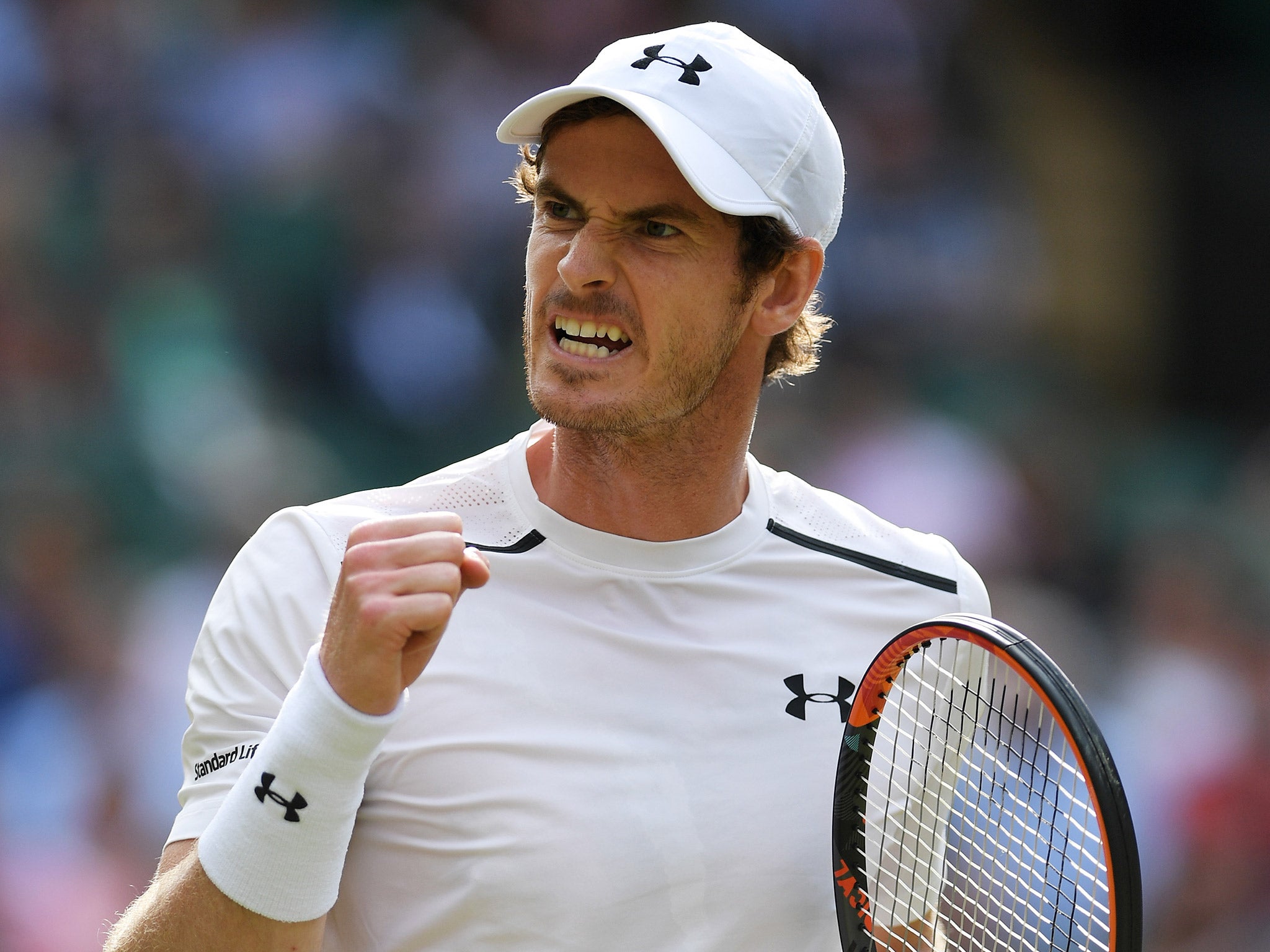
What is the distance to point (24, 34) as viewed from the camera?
5.54 metres

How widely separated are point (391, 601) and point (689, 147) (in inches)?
35.3

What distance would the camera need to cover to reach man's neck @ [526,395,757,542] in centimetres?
230

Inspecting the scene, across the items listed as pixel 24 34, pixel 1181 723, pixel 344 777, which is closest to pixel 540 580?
pixel 344 777

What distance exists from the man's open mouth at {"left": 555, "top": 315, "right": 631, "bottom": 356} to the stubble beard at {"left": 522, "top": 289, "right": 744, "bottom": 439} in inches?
0.6

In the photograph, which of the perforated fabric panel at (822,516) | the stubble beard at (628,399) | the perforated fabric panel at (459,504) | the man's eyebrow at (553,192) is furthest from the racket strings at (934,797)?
the man's eyebrow at (553,192)

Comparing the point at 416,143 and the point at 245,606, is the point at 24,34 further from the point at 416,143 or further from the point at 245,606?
the point at 245,606

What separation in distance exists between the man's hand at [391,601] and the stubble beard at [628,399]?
17.2 inches

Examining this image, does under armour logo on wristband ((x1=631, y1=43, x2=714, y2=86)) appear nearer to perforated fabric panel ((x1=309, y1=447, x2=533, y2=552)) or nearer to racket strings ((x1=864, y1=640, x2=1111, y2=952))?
perforated fabric panel ((x1=309, y1=447, x2=533, y2=552))

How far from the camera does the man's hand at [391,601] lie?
172 cm

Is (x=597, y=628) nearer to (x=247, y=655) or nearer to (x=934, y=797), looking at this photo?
(x=247, y=655)

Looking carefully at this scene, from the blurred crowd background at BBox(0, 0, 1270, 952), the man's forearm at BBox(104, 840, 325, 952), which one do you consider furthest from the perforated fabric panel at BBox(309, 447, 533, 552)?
the blurred crowd background at BBox(0, 0, 1270, 952)

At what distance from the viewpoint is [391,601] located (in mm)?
1715

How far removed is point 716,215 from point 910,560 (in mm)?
645

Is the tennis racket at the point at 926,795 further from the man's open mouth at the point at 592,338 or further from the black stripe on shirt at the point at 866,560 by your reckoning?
the man's open mouth at the point at 592,338
